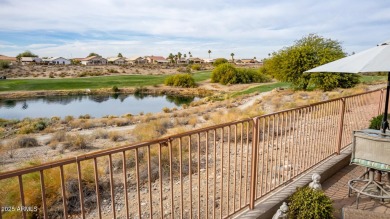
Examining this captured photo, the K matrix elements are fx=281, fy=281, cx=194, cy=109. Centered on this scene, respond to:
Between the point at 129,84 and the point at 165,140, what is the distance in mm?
55425

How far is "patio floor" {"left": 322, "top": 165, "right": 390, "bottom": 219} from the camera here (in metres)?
3.46

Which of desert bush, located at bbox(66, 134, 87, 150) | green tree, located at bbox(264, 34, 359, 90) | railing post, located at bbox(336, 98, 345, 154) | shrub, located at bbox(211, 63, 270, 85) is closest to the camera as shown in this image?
railing post, located at bbox(336, 98, 345, 154)

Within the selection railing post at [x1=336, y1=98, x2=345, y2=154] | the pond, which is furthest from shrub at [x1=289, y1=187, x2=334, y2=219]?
the pond

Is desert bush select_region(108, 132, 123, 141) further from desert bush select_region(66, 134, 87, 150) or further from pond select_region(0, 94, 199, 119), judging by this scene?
pond select_region(0, 94, 199, 119)

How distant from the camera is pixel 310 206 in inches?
128

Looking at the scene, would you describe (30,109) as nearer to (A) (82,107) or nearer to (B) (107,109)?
(A) (82,107)

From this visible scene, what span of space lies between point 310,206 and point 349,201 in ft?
3.76

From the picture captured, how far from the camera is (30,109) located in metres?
34.4

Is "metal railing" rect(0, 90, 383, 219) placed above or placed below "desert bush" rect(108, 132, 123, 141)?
above

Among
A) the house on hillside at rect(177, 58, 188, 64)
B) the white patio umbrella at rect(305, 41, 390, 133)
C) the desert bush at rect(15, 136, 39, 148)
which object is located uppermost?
the house on hillside at rect(177, 58, 188, 64)

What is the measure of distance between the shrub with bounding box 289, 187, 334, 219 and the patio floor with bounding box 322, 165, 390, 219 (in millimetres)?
408

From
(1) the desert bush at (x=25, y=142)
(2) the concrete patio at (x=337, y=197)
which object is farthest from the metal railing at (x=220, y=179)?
(1) the desert bush at (x=25, y=142)

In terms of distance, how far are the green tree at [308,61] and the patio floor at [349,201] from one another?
23.0 metres

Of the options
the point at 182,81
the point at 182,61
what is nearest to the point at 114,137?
the point at 182,81
